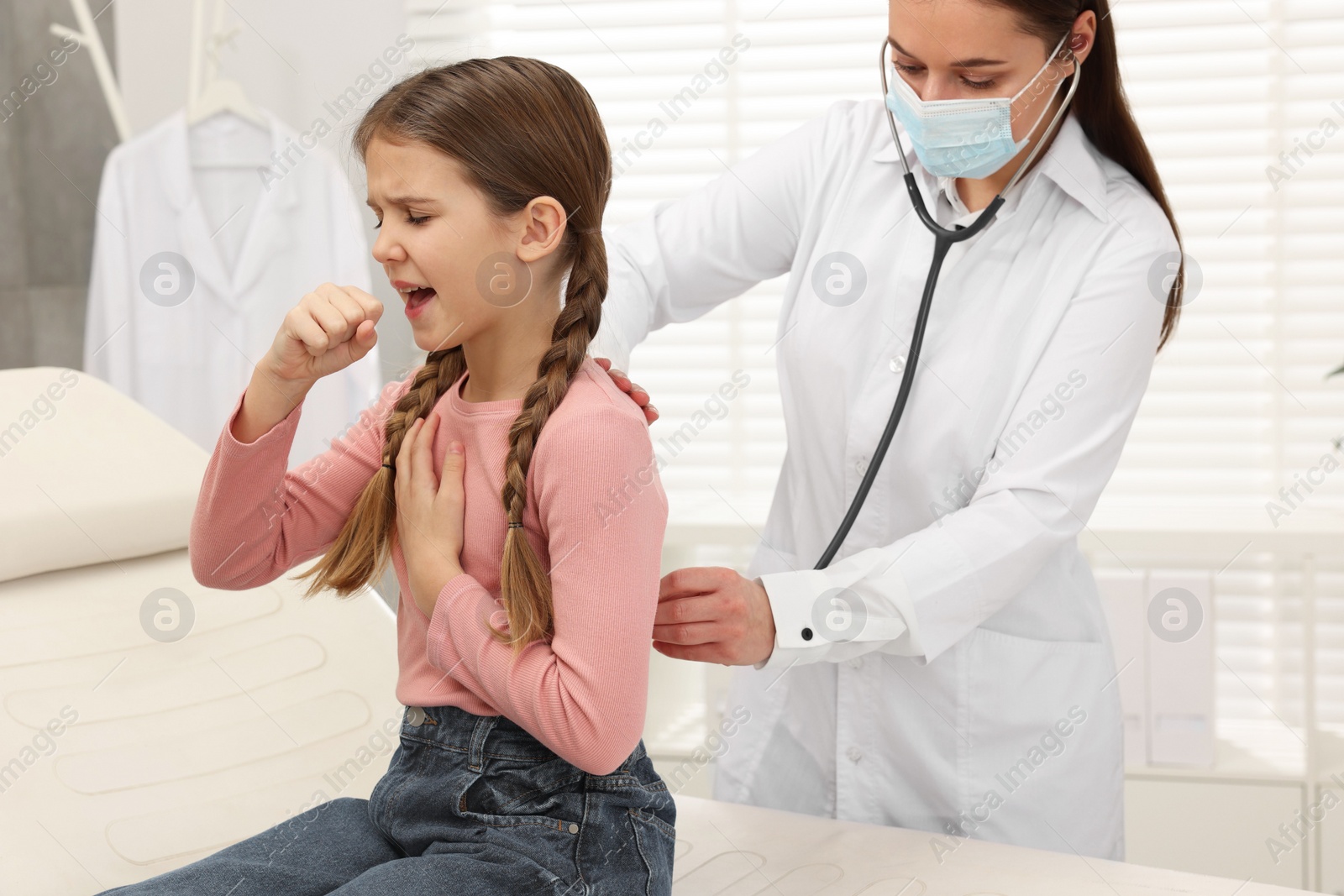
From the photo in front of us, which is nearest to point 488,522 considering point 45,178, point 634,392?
point 634,392

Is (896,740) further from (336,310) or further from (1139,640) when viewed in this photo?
(1139,640)

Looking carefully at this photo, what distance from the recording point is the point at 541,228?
979 millimetres

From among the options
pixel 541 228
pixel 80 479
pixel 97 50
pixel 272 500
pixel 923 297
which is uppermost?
pixel 97 50

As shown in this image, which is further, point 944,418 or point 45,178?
point 45,178

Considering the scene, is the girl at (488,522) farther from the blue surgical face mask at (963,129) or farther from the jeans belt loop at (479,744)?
the blue surgical face mask at (963,129)

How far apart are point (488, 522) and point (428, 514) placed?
5cm

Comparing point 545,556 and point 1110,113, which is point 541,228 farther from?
point 1110,113

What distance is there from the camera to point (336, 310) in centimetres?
91

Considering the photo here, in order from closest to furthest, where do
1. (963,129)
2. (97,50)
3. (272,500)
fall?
(272,500), (963,129), (97,50)

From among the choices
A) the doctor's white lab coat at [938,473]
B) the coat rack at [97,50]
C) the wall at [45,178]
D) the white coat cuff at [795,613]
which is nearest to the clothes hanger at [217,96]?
the coat rack at [97,50]

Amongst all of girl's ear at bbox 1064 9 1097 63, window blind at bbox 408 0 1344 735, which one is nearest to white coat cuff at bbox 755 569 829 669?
girl's ear at bbox 1064 9 1097 63

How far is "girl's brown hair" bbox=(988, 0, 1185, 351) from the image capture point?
4.01 feet

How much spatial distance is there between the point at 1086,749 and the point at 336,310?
94 centimetres

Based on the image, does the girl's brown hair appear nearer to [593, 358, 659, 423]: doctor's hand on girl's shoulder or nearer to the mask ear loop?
the mask ear loop
